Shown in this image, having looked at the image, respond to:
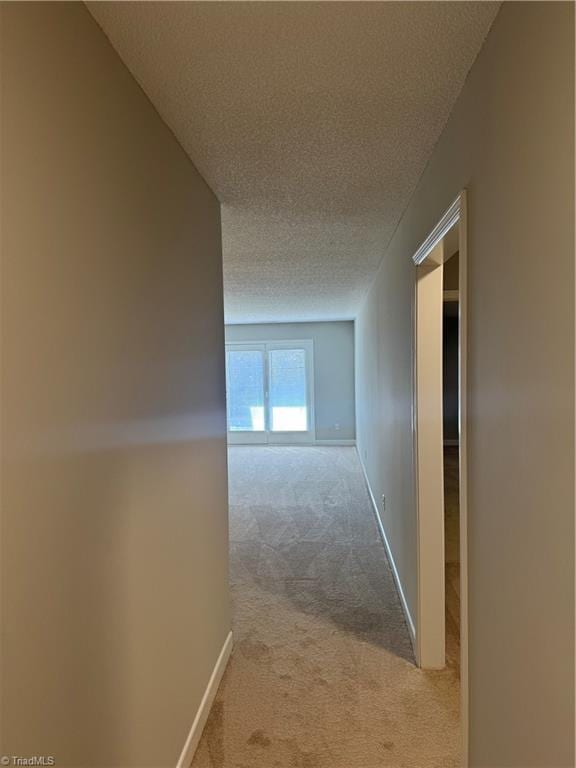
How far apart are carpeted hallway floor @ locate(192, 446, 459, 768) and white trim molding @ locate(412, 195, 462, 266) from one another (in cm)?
202

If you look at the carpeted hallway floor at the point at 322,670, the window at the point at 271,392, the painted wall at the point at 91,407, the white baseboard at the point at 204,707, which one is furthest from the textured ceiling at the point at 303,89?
the window at the point at 271,392

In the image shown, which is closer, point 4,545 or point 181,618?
point 4,545

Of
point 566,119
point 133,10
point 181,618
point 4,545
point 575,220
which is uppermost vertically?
point 133,10

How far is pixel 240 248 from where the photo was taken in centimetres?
321

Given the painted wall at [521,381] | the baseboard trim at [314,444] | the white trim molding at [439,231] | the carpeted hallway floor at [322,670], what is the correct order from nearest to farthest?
the painted wall at [521,381]
the white trim molding at [439,231]
the carpeted hallway floor at [322,670]
the baseboard trim at [314,444]

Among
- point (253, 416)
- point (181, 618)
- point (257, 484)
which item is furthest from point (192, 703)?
point (253, 416)

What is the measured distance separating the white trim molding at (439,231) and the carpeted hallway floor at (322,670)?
6.63 ft

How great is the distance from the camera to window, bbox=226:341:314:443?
8906 millimetres

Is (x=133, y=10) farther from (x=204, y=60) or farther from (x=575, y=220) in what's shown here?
(x=575, y=220)

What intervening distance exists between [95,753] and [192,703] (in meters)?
0.82

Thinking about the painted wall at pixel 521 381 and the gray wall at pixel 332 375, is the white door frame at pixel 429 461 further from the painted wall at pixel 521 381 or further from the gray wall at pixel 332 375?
the gray wall at pixel 332 375

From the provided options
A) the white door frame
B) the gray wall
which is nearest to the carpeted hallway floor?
the white door frame

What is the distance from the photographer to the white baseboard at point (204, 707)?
171cm

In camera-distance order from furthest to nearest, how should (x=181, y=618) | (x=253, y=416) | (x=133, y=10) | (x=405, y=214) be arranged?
(x=253, y=416), (x=405, y=214), (x=181, y=618), (x=133, y=10)
